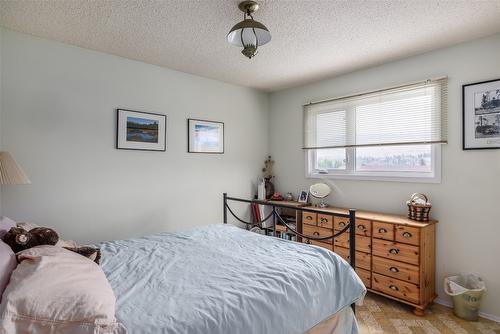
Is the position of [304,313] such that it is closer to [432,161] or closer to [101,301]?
[101,301]

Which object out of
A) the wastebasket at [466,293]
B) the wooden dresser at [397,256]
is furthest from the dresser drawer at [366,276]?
the wastebasket at [466,293]

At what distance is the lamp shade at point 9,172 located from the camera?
1921mm

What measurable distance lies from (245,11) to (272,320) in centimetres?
194

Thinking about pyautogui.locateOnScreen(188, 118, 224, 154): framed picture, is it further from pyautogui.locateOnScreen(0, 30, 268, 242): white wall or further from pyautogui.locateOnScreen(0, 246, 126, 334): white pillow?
pyautogui.locateOnScreen(0, 246, 126, 334): white pillow

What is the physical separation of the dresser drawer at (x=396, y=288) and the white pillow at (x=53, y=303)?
2452mm

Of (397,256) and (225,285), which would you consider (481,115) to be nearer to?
(397,256)

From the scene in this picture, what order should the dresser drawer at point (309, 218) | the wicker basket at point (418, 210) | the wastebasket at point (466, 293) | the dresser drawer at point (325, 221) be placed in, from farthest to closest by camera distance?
the dresser drawer at point (309, 218), the dresser drawer at point (325, 221), the wicker basket at point (418, 210), the wastebasket at point (466, 293)

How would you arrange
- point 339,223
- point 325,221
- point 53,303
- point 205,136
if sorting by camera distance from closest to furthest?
1. point 53,303
2. point 339,223
3. point 325,221
4. point 205,136

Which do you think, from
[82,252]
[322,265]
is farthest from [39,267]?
[322,265]

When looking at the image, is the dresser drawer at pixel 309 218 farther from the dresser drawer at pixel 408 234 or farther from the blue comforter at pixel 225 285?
the blue comforter at pixel 225 285

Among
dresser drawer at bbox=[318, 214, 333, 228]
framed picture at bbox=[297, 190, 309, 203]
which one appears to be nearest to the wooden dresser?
dresser drawer at bbox=[318, 214, 333, 228]

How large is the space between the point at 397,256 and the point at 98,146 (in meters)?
3.01

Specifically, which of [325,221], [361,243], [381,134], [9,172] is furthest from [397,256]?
[9,172]

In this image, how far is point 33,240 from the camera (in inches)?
57.6
